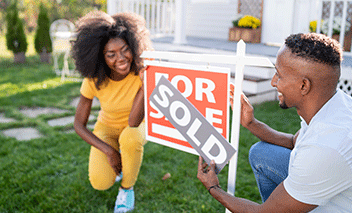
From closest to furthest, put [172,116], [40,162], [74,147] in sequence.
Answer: [172,116], [40,162], [74,147]

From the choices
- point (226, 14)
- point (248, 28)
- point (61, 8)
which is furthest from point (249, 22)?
point (61, 8)

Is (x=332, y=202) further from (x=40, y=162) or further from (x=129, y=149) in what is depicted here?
(x=40, y=162)

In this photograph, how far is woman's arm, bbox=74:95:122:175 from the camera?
2.24 metres

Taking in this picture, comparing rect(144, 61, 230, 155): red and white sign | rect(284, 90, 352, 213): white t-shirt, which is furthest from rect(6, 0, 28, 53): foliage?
rect(284, 90, 352, 213): white t-shirt

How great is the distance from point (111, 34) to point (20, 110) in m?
2.90

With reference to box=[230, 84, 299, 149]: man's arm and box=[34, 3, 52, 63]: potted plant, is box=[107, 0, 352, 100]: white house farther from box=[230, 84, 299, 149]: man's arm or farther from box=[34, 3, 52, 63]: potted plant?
box=[230, 84, 299, 149]: man's arm

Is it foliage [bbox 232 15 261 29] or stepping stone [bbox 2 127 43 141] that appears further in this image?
foliage [bbox 232 15 261 29]

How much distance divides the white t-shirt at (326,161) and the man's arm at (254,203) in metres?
0.03

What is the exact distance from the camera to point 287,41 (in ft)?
4.20

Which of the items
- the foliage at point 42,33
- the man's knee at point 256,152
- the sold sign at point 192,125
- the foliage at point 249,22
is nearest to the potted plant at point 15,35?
the foliage at point 42,33

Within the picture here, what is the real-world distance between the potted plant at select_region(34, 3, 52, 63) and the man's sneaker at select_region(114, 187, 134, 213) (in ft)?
24.5

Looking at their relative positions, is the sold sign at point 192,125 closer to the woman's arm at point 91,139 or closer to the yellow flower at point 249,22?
the woman's arm at point 91,139

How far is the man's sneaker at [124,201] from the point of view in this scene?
2311mm

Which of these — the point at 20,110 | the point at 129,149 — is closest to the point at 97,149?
the point at 129,149
